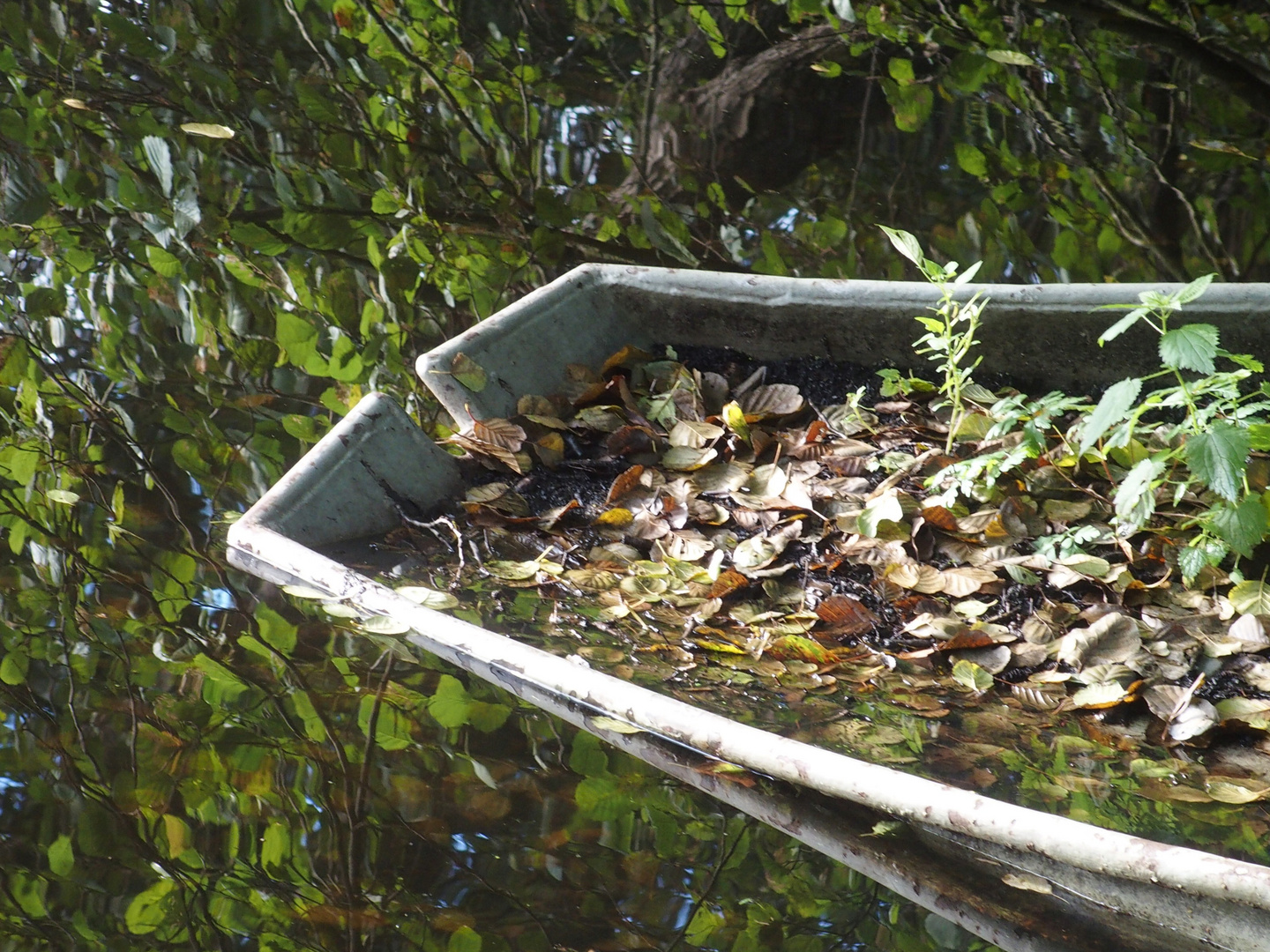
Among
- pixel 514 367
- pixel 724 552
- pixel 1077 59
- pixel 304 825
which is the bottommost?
pixel 304 825

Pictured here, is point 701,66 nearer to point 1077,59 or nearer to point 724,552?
point 1077,59

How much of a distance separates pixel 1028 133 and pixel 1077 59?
0.42 metres

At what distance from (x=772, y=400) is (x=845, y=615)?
48 centimetres

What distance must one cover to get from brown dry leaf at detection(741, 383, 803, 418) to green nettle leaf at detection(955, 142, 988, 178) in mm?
1288

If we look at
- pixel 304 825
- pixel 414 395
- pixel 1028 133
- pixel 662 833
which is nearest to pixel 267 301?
pixel 414 395

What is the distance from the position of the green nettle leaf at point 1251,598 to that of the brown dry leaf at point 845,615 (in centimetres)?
36

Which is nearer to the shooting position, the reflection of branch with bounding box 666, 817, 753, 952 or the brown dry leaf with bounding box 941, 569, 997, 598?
the reflection of branch with bounding box 666, 817, 753, 952

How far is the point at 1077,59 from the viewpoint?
301 cm

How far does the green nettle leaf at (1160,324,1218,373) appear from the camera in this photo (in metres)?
1.00

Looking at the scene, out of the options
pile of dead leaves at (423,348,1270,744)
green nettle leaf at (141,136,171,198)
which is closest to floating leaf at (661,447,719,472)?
pile of dead leaves at (423,348,1270,744)

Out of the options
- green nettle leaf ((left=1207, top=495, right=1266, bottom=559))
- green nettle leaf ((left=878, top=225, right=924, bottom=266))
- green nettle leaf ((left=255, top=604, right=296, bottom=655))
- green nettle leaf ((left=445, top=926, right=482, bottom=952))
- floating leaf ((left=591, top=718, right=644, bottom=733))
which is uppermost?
green nettle leaf ((left=878, top=225, right=924, bottom=266))

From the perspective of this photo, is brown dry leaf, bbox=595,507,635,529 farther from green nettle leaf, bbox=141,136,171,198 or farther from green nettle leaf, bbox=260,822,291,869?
green nettle leaf, bbox=141,136,171,198

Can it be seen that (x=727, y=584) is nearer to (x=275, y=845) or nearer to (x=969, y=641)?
(x=969, y=641)

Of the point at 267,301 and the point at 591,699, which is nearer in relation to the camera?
the point at 591,699
